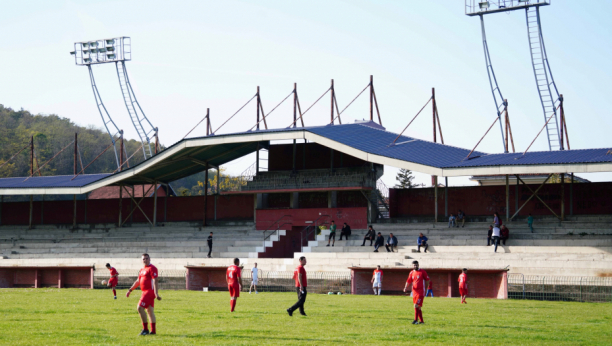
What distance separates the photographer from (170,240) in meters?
44.8

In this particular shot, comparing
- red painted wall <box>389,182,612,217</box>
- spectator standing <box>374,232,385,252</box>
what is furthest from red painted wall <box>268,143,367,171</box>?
spectator standing <box>374,232,385,252</box>

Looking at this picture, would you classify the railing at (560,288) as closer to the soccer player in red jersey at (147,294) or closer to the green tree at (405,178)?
the soccer player in red jersey at (147,294)

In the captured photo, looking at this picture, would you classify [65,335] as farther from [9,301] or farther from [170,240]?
[170,240]

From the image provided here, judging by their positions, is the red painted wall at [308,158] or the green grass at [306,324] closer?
the green grass at [306,324]

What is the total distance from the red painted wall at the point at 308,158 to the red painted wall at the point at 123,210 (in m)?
3.22

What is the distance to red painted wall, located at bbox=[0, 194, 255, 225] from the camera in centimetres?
4934

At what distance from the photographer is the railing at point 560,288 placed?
2697 centimetres

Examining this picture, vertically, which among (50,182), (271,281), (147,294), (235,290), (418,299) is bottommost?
(271,281)

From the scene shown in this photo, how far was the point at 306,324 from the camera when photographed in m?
15.9

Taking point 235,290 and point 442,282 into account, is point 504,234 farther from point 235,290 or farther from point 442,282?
point 235,290

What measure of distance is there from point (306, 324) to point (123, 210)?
128 feet

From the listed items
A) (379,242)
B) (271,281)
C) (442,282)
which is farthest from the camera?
(379,242)

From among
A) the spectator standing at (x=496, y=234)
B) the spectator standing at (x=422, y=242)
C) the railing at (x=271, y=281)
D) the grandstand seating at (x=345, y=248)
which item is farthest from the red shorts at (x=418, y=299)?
the spectator standing at (x=422, y=242)

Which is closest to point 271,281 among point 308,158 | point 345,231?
point 345,231
